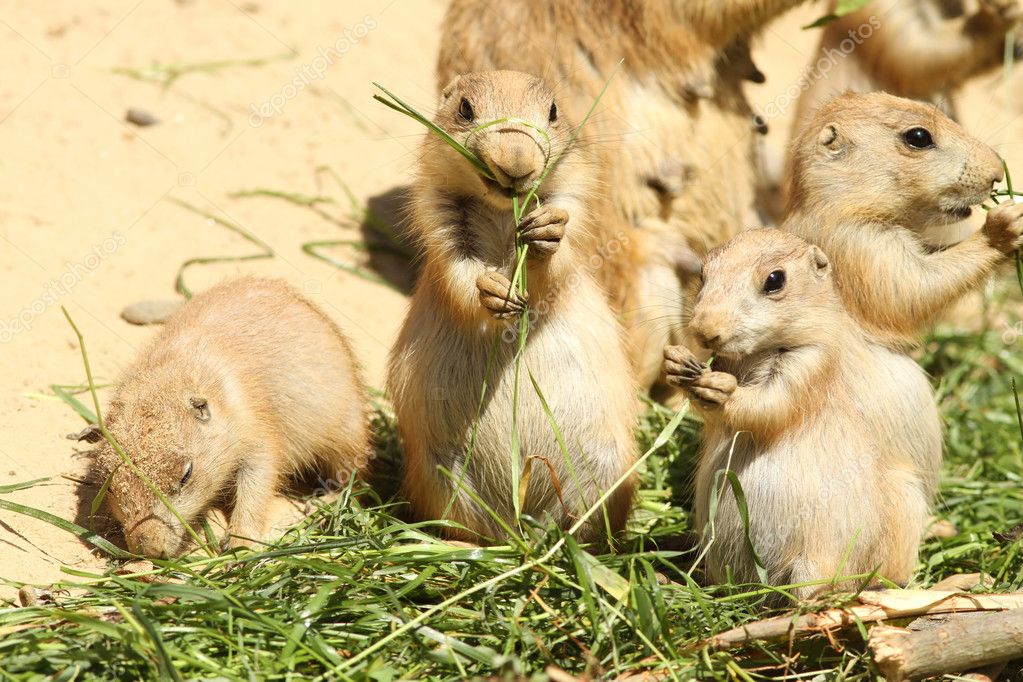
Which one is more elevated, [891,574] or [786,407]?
[786,407]

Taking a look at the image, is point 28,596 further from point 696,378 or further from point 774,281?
point 774,281

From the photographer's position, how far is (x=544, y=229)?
4895 mm

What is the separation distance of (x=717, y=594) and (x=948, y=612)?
1.09 m

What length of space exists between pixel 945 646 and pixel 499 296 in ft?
7.97

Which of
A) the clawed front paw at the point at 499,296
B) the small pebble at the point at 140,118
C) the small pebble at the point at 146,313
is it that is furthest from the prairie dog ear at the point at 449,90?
the small pebble at the point at 140,118

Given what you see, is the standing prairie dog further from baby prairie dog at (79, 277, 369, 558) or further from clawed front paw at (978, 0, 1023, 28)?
baby prairie dog at (79, 277, 369, 558)

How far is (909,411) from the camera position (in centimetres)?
520

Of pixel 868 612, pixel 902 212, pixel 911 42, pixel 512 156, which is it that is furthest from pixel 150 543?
pixel 911 42

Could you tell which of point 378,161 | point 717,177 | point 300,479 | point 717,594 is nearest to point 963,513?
point 717,594

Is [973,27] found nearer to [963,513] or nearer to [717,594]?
[963,513]

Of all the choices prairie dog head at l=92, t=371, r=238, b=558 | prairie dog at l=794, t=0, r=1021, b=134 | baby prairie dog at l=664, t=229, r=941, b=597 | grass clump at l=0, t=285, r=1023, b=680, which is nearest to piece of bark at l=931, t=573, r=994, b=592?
grass clump at l=0, t=285, r=1023, b=680

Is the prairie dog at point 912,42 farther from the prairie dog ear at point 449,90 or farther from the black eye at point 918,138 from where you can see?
the prairie dog ear at point 449,90

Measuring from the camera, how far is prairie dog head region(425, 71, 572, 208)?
4.81m

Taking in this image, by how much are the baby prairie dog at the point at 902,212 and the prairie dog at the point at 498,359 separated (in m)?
1.22
